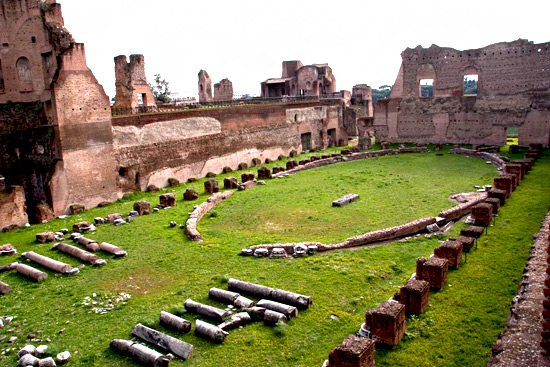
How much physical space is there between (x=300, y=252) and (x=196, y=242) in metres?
3.07

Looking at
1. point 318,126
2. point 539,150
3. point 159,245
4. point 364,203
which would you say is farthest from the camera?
point 318,126

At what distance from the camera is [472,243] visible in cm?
1027

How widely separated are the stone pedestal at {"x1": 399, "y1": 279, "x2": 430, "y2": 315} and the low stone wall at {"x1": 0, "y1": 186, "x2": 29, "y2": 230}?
12735 mm

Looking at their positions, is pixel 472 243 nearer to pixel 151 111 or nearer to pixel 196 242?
pixel 196 242

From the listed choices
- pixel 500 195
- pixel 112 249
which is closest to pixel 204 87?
pixel 112 249

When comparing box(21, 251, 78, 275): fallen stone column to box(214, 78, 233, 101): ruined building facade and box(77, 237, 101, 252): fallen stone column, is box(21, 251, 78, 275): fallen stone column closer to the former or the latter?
box(77, 237, 101, 252): fallen stone column

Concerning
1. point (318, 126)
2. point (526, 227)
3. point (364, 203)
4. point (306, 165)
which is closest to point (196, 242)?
point (364, 203)

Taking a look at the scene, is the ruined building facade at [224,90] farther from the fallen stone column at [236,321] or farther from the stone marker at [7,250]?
the fallen stone column at [236,321]

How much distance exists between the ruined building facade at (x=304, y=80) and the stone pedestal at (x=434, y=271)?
109 ft

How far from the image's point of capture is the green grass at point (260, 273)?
7.23 m

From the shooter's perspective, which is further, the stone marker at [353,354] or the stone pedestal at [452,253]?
the stone pedestal at [452,253]

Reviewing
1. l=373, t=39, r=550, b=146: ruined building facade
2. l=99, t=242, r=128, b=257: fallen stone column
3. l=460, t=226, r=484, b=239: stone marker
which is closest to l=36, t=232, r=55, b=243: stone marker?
l=99, t=242, r=128, b=257: fallen stone column

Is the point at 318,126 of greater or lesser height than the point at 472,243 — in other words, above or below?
above

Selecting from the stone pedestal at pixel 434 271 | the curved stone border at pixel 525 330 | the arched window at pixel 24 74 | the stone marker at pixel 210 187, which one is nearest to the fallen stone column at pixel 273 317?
the stone pedestal at pixel 434 271
